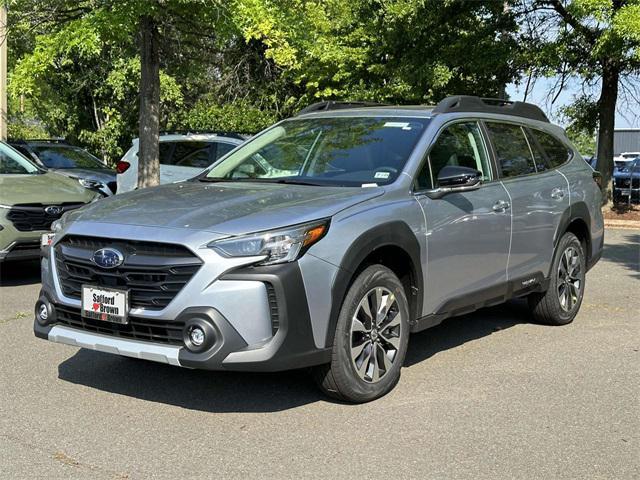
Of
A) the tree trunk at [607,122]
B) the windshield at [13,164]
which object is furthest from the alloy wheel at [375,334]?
the tree trunk at [607,122]

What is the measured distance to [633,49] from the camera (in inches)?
565

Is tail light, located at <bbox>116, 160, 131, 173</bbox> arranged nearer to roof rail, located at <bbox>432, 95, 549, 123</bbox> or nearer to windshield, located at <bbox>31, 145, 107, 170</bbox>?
windshield, located at <bbox>31, 145, 107, 170</bbox>

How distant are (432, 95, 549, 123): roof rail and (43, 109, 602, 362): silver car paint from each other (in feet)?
0.29

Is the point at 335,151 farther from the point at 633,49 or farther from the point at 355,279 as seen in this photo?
the point at 633,49

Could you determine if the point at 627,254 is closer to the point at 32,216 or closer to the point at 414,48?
the point at 414,48

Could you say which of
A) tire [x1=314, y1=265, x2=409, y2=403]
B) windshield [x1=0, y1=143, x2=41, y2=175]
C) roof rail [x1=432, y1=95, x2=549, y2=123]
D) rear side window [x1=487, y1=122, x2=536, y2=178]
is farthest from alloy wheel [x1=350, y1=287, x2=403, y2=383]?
windshield [x1=0, y1=143, x2=41, y2=175]

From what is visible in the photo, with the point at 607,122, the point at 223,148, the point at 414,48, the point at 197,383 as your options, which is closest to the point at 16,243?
the point at 197,383

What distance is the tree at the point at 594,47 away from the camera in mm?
13328

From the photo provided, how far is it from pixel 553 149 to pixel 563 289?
126cm

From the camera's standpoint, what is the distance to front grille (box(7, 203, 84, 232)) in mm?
8281

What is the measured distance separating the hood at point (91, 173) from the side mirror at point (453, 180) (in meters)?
10.4

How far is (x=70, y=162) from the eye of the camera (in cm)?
1545

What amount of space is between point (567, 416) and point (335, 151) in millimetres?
2321

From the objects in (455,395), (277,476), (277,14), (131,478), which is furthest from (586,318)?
(277,14)
